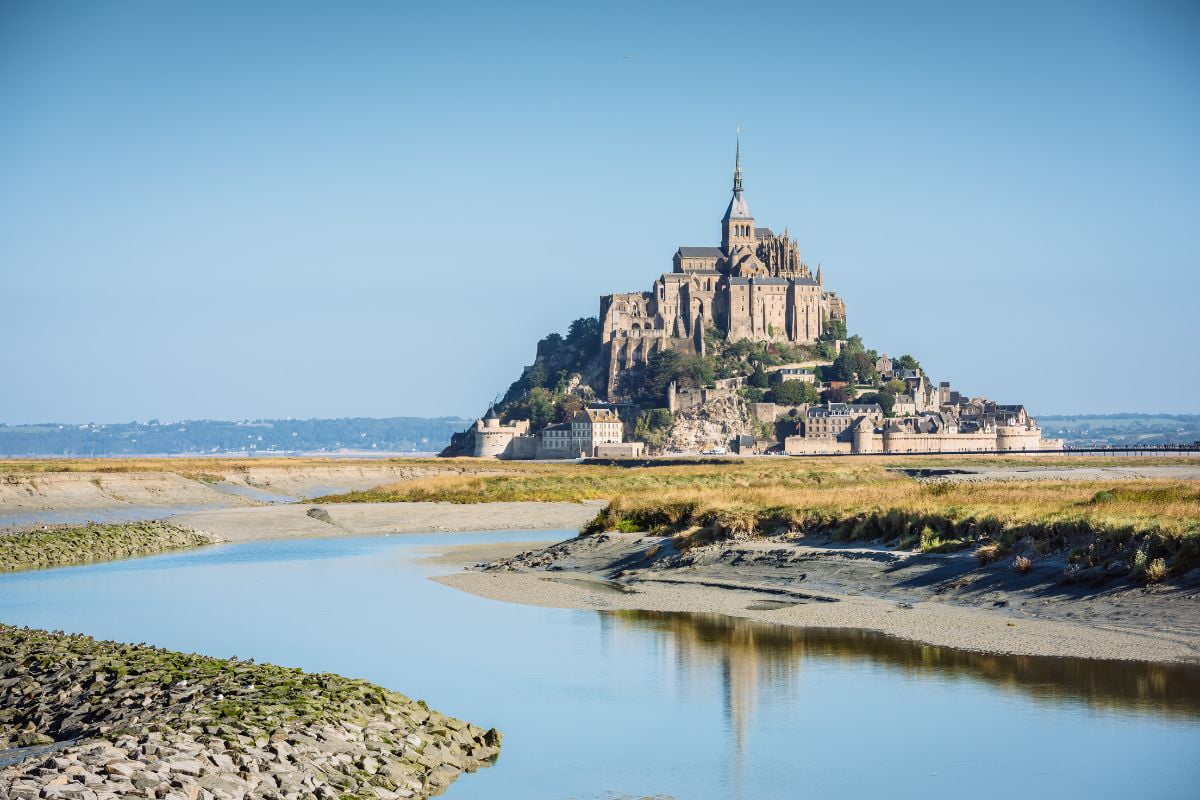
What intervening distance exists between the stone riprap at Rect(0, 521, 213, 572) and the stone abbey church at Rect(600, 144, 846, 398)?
9174 cm

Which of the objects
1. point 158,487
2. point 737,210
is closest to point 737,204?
point 737,210

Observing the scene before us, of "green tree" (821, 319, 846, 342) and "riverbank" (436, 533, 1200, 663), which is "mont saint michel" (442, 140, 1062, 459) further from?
"riverbank" (436, 533, 1200, 663)

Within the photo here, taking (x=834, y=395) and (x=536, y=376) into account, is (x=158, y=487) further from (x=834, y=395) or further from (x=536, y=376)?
(x=536, y=376)

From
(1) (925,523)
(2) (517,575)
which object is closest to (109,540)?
(2) (517,575)

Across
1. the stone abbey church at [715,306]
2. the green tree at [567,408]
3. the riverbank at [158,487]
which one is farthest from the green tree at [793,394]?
the riverbank at [158,487]

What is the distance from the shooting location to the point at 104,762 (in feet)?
34.3

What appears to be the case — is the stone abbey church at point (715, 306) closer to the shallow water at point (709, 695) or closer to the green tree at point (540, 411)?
the green tree at point (540, 411)

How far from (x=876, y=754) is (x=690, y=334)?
117427 millimetres

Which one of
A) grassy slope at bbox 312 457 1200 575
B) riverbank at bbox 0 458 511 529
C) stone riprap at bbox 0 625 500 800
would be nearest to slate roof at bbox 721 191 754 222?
riverbank at bbox 0 458 511 529

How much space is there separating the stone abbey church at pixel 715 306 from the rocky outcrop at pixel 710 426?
30.3 ft

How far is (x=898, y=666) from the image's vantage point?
1670cm

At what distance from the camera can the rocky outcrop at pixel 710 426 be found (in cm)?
11906

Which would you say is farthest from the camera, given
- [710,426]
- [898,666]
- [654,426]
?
[654,426]

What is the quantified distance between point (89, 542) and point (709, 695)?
71.8ft
